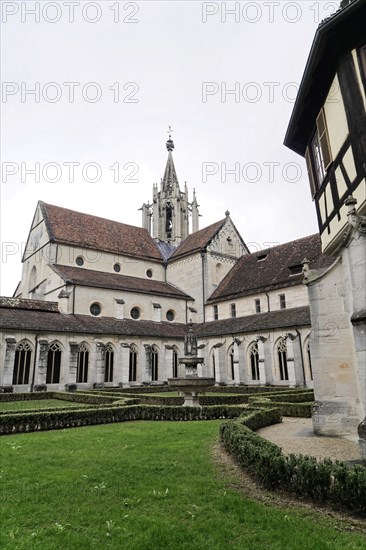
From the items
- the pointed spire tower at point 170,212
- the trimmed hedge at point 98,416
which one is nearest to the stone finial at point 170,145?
the pointed spire tower at point 170,212

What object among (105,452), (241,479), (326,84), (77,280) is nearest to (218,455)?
(241,479)

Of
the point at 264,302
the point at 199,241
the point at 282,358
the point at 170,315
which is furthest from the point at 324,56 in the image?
the point at 199,241

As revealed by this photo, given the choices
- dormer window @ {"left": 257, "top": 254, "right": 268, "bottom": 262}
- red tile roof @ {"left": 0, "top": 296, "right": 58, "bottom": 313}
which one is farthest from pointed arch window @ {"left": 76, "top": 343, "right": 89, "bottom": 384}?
dormer window @ {"left": 257, "top": 254, "right": 268, "bottom": 262}

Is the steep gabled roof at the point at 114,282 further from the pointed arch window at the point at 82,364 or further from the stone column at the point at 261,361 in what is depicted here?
the stone column at the point at 261,361

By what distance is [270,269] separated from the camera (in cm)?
3466

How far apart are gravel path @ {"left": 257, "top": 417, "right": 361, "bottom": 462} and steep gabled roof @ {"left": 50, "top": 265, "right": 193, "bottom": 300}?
2311 centimetres

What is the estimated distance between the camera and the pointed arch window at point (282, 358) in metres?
28.1

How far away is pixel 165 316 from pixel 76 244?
11264 millimetres

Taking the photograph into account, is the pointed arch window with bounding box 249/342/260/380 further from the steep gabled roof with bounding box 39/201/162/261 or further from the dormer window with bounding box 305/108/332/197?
the dormer window with bounding box 305/108/332/197

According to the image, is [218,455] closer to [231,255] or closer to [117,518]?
[117,518]

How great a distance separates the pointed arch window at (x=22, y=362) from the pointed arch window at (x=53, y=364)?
1405 millimetres

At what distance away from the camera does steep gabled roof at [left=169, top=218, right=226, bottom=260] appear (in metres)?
40.8

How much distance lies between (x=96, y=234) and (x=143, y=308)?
954cm

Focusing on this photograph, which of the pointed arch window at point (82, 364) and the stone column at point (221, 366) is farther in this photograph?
the stone column at point (221, 366)
